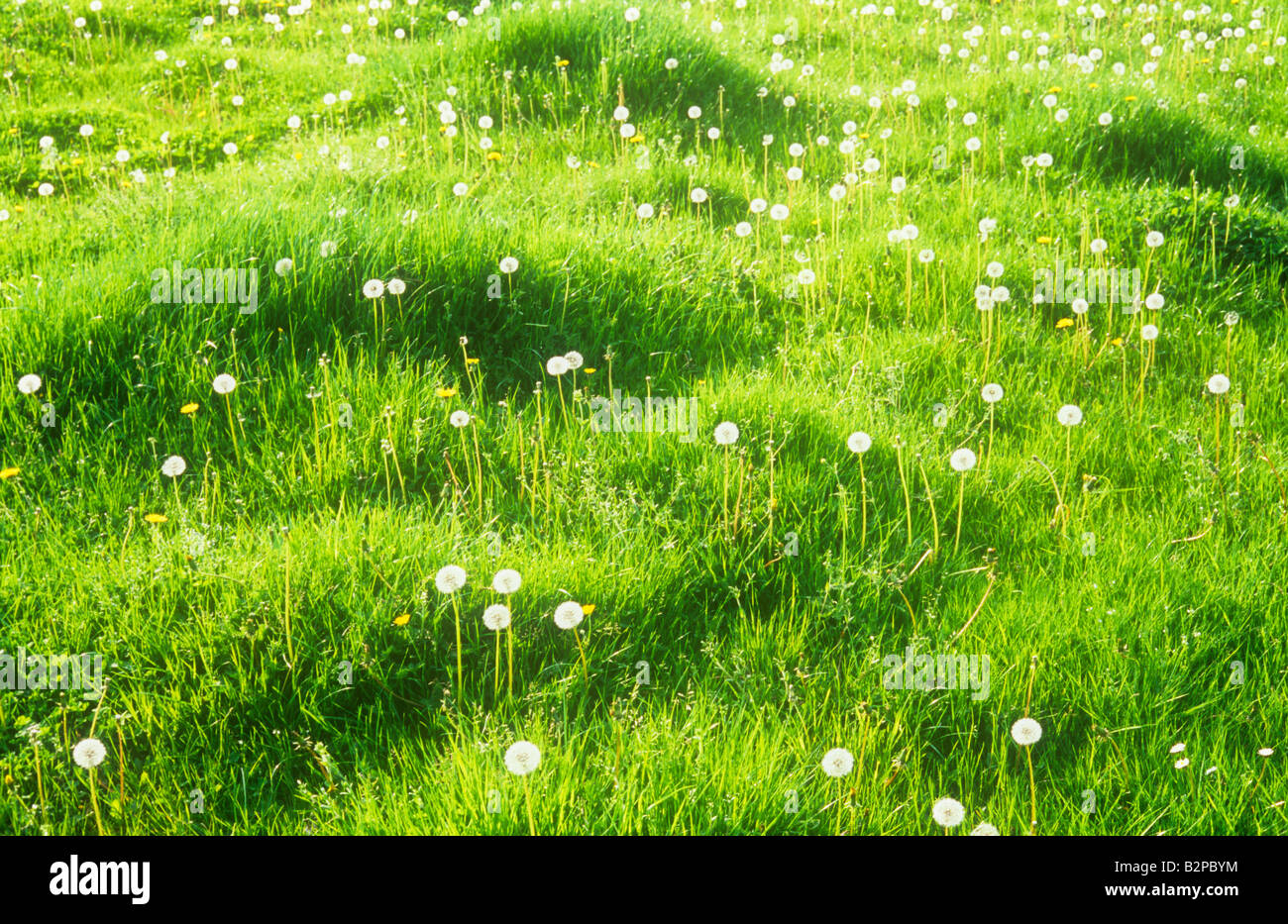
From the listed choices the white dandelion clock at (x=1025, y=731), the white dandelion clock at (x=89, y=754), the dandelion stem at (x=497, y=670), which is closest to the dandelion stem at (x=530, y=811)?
the dandelion stem at (x=497, y=670)

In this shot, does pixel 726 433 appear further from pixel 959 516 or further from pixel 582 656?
pixel 582 656

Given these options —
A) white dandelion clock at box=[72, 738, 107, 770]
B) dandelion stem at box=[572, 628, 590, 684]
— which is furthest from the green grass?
white dandelion clock at box=[72, 738, 107, 770]

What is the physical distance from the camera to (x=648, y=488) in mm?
3389

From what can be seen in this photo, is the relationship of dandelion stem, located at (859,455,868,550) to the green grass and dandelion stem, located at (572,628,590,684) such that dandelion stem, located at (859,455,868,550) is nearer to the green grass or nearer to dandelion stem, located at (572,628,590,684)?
the green grass

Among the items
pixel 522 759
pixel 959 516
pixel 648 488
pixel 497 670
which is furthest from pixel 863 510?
pixel 522 759

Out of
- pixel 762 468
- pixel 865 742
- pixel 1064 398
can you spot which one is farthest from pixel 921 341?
pixel 865 742

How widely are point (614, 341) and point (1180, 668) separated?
2.37 metres

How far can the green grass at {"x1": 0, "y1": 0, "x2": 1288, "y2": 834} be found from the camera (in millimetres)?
2482

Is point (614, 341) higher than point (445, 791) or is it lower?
higher

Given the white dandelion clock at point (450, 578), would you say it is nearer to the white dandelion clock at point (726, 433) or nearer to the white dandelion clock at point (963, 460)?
the white dandelion clock at point (726, 433)

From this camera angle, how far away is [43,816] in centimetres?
232

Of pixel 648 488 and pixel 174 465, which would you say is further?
pixel 648 488

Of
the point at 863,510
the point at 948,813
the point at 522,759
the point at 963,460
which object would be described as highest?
the point at 963,460
